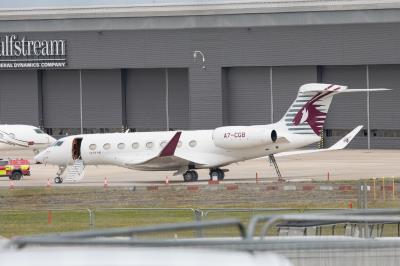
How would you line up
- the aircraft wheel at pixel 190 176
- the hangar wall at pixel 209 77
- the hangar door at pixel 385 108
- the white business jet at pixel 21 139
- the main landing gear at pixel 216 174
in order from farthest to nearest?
the hangar wall at pixel 209 77 → the hangar door at pixel 385 108 → the white business jet at pixel 21 139 → the main landing gear at pixel 216 174 → the aircraft wheel at pixel 190 176

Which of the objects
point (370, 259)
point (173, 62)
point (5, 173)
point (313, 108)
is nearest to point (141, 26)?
point (173, 62)

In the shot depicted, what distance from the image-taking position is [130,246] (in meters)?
7.21

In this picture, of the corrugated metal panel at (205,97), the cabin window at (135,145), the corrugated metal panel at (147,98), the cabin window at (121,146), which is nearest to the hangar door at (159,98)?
the corrugated metal panel at (147,98)

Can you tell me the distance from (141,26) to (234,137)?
113 feet

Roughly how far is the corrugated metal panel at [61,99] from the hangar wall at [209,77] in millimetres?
76

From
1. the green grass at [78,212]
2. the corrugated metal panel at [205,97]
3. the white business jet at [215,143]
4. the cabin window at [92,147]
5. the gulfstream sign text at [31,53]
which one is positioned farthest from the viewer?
the gulfstream sign text at [31,53]

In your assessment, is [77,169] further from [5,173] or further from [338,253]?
[338,253]

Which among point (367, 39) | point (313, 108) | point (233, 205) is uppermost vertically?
point (367, 39)

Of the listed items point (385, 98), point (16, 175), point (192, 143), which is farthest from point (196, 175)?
point (385, 98)

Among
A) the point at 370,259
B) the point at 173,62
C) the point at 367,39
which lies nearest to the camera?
the point at 370,259

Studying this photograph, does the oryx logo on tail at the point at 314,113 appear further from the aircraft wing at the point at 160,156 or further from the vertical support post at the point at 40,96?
the vertical support post at the point at 40,96

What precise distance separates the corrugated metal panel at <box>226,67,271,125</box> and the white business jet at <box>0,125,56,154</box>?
16220 millimetres

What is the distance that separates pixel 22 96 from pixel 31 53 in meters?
3.80

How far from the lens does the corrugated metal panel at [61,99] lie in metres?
87.4
